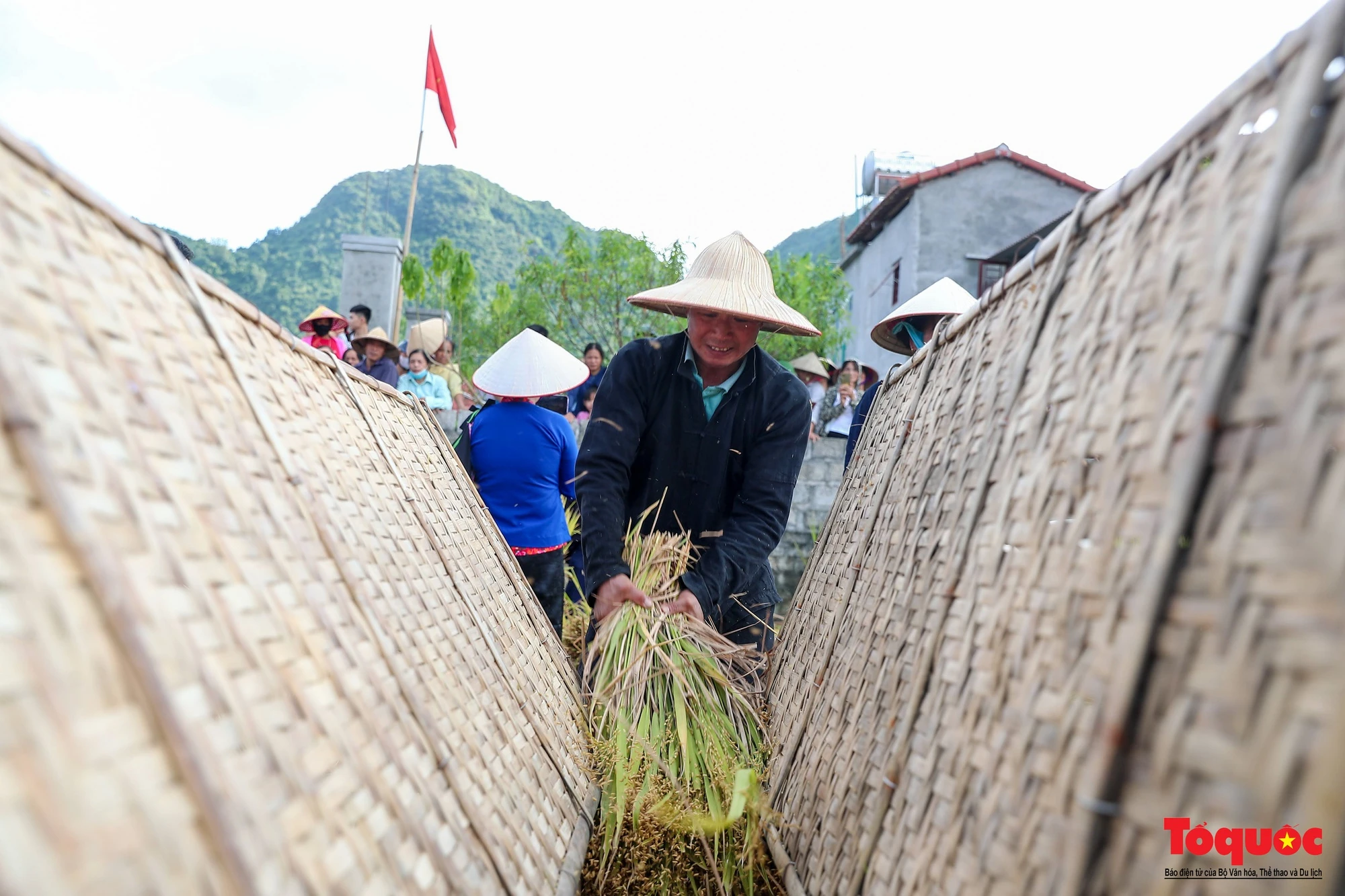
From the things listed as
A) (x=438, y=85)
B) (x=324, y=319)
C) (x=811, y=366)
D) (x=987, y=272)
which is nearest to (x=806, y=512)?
(x=811, y=366)

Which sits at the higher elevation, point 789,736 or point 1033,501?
point 1033,501

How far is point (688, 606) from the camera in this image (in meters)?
2.33

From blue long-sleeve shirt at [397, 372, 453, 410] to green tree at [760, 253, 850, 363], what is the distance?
850 centimetres

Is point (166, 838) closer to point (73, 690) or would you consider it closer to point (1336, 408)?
point (73, 690)

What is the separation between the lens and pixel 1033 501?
0.89 metres

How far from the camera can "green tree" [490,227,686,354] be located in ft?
50.4

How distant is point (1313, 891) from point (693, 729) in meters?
1.55

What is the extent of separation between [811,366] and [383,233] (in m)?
44.7

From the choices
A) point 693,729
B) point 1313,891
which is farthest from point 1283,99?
point 693,729

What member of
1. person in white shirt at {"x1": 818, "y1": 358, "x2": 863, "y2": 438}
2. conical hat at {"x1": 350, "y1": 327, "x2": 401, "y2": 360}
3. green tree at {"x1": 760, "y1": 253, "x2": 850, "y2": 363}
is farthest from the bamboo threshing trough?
green tree at {"x1": 760, "y1": 253, "x2": 850, "y2": 363}

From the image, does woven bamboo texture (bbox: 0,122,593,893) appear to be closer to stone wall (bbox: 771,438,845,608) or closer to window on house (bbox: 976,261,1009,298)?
stone wall (bbox: 771,438,845,608)

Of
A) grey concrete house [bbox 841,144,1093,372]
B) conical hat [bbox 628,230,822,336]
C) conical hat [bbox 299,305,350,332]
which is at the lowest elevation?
conical hat [bbox 299,305,350,332]

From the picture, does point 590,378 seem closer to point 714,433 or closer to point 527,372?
point 527,372

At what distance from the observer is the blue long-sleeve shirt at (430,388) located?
7020 mm
